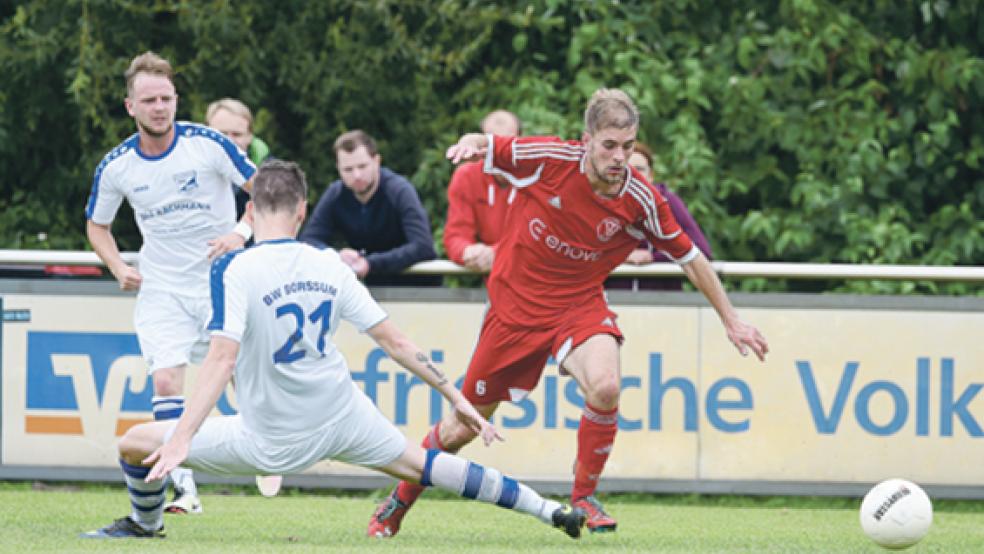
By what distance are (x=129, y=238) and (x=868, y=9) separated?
633 cm

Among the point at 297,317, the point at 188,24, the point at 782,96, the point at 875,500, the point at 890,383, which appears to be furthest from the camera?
the point at 782,96

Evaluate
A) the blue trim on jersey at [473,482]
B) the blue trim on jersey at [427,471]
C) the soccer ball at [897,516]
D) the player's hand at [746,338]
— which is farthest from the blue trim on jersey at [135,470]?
the soccer ball at [897,516]

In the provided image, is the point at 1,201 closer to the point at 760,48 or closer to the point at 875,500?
the point at 760,48

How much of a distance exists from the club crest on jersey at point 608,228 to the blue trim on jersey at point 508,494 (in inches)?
59.6

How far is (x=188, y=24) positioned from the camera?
40.9 feet

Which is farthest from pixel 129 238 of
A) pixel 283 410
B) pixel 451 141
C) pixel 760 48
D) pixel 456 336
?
pixel 283 410

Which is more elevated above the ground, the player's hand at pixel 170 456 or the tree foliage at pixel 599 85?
the tree foliage at pixel 599 85

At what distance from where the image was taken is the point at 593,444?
25.6 feet

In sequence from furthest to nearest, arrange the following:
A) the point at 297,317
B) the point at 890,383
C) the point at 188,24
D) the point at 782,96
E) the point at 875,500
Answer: the point at 782,96, the point at 188,24, the point at 890,383, the point at 875,500, the point at 297,317

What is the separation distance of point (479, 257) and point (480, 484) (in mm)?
3265

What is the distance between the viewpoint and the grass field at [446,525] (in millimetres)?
6867

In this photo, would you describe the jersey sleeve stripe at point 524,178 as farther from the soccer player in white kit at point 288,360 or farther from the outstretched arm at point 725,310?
the soccer player in white kit at point 288,360

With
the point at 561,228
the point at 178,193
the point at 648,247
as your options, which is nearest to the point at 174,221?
the point at 178,193

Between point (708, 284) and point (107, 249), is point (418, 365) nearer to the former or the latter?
point (708, 284)
